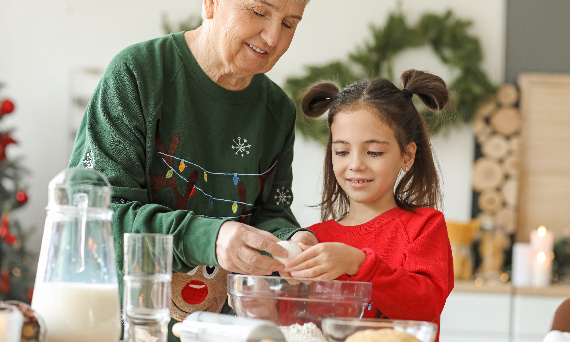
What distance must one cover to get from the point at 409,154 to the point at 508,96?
2.83 m

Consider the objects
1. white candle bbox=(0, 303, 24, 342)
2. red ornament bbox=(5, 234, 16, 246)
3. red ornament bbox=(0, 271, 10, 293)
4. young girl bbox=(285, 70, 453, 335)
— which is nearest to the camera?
white candle bbox=(0, 303, 24, 342)

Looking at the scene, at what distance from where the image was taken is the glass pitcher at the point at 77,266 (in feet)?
2.53

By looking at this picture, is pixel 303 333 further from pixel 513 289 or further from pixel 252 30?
pixel 513 289

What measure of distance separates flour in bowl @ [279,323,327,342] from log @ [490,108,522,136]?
3582 mm

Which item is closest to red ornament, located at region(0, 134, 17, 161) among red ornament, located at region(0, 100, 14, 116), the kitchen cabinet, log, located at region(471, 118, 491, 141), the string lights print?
red ornament, located at region(0, 100, 14, 116)

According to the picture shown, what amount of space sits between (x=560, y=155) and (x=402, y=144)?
9.72 ft

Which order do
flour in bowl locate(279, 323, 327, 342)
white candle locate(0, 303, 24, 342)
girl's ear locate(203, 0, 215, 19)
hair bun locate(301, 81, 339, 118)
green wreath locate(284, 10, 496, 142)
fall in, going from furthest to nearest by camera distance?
green wreath locate(284, 10, 496, 142)
hair bun locate(301, 81, 339, 118)
girl's ear locate(203, 0, 215, 19)
flour in bowl locate(279, 323, 327, 342)
white candle locate(0, 303, 24, 342)

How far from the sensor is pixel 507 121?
4.27 m

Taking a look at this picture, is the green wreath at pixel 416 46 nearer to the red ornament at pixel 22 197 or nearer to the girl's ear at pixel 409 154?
the red ornament at pixel 22 197

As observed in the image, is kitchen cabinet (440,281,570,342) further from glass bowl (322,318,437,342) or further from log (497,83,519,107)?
glass bowl (322,318,437,342)

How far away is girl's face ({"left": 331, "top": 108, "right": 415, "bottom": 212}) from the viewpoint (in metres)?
1.56

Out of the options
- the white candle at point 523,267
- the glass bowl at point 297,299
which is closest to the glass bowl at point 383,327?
the glass bowl at point 297,299

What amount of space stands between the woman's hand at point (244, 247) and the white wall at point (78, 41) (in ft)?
10.8

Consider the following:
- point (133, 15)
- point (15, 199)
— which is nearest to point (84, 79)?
point (133, 15)
